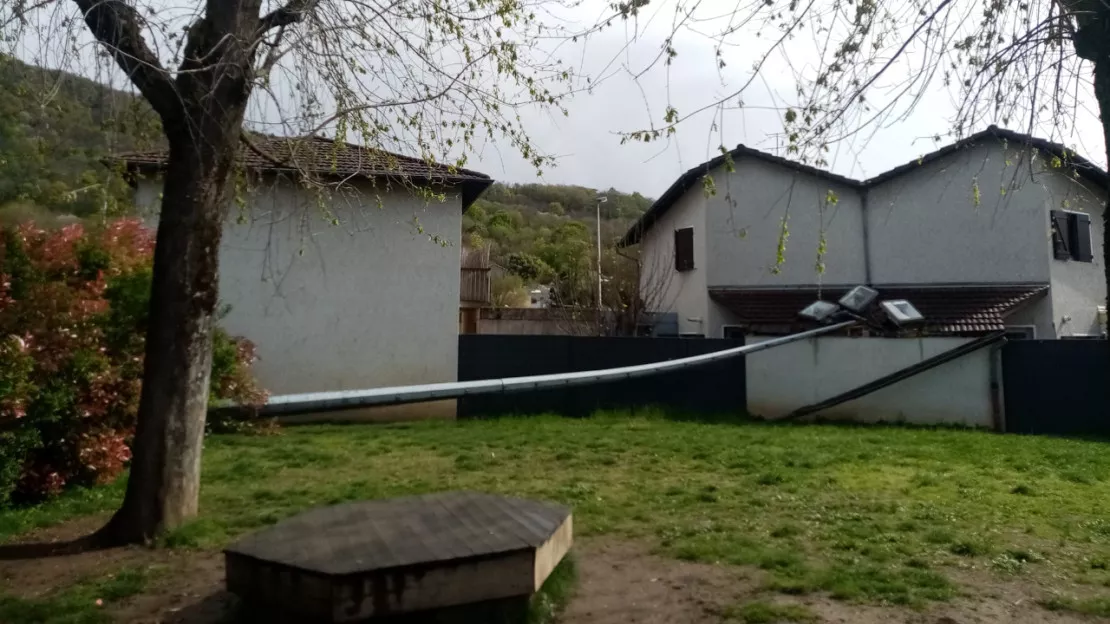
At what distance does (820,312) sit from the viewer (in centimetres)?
1509

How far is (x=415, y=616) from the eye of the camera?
11.8 ft

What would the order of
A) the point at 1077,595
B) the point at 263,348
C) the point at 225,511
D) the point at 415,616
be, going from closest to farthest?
the point at 415,616 → the point at 1077,595 → the point at 225,511 → the point at 263,348

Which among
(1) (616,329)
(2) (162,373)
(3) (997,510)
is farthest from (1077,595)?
(1) (616,329)

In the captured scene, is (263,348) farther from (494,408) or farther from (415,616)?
(415,616)

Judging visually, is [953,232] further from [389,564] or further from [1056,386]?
[389,564]

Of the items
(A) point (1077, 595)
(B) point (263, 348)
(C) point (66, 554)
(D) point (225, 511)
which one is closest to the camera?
(A) point (1077, 595)

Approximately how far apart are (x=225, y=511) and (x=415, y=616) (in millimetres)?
3285

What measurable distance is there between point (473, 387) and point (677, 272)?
12181mm

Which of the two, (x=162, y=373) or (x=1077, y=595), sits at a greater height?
(x=162, y=373)

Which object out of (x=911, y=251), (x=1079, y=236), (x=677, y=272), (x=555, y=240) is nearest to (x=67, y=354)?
(x=677, y=272)

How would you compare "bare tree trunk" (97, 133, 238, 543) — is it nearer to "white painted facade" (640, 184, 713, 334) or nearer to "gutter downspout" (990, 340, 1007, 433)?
"gutter downspout" (990, 340, 1007, 433)

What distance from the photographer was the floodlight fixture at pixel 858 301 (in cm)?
1505

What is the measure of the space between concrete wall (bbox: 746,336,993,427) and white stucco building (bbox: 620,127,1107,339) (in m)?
2.30

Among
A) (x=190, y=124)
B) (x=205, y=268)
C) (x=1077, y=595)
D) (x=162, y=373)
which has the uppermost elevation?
(x=190, y=124)
